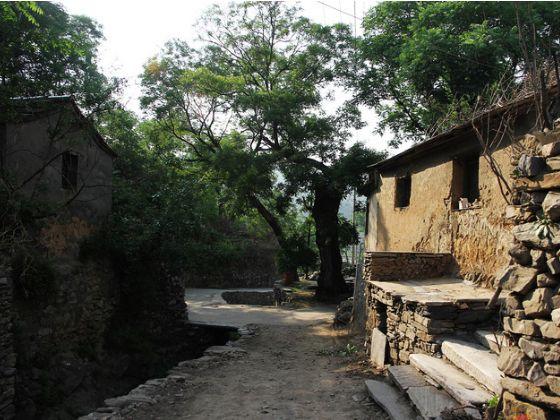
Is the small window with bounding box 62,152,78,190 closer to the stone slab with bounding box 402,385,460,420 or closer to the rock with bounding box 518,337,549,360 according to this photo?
the stone slab with bounding box 402,385,460,420

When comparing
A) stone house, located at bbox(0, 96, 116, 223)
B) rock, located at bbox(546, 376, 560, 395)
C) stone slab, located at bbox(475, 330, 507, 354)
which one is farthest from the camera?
stone house, located at bbox(0, 96, 116, 223)

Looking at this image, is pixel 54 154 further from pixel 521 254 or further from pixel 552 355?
pixel 552 355

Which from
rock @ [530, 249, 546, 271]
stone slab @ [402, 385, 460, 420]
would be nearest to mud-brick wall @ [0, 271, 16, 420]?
stone slab @ [402, 385, 460, 420]

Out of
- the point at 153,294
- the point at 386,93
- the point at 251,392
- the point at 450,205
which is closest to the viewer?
the point at 251,392

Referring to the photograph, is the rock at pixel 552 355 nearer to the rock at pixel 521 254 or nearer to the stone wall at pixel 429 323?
the rock at pixel 521 254

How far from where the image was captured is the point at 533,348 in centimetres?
311

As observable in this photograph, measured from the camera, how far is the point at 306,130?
16734 millimetres

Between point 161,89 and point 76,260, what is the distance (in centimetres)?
1007

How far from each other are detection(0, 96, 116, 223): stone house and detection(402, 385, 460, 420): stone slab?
8107mm

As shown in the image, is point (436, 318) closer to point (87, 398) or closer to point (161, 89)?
point (87, 398)

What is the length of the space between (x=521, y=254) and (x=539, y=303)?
1.35 ft

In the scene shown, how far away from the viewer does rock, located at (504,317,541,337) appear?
10.2 ft

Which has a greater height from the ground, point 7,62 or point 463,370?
point 7,62

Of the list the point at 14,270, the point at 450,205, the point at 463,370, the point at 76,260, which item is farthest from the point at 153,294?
the point at 463,370
